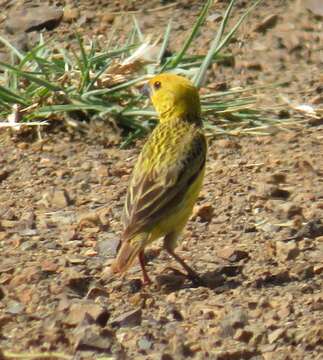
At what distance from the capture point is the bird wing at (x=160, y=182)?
7.34 metres

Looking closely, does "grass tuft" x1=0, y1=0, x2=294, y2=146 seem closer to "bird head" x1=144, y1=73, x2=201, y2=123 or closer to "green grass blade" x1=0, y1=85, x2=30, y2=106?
"green grass blade" x1=0, y1=85, x2=30, y2=106

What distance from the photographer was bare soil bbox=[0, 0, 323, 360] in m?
6.67

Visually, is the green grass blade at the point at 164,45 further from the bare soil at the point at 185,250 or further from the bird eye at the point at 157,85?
the bird eye at the point at 157,85

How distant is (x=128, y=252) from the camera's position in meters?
7.18

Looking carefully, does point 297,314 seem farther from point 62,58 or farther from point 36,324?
point 62,58

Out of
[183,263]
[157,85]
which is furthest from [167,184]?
[157,85]

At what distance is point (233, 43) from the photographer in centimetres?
1097

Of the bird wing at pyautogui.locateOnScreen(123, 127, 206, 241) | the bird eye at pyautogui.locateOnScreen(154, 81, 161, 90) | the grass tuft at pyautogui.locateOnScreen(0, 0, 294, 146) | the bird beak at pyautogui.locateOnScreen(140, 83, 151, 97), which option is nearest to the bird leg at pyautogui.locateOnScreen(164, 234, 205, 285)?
the bird wing at pyautogui.locateOnScreen(123, 127, 206, 241)

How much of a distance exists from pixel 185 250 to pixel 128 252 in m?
0.78

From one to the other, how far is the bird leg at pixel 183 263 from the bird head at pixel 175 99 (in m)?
1.14

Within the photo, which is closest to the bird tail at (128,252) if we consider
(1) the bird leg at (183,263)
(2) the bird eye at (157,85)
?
(1) the bird leg at (183,263)

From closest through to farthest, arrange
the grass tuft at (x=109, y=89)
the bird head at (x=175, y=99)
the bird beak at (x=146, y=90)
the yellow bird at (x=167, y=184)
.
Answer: the yellow bird at (x=167, y=184), the bird head at (x=175, y=99), the bird beak at (x=146, y=90), the grass tuft at (x=109, y=89)

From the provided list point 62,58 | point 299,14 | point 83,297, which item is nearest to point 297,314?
point 83,297

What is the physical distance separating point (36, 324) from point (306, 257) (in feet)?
5.66
